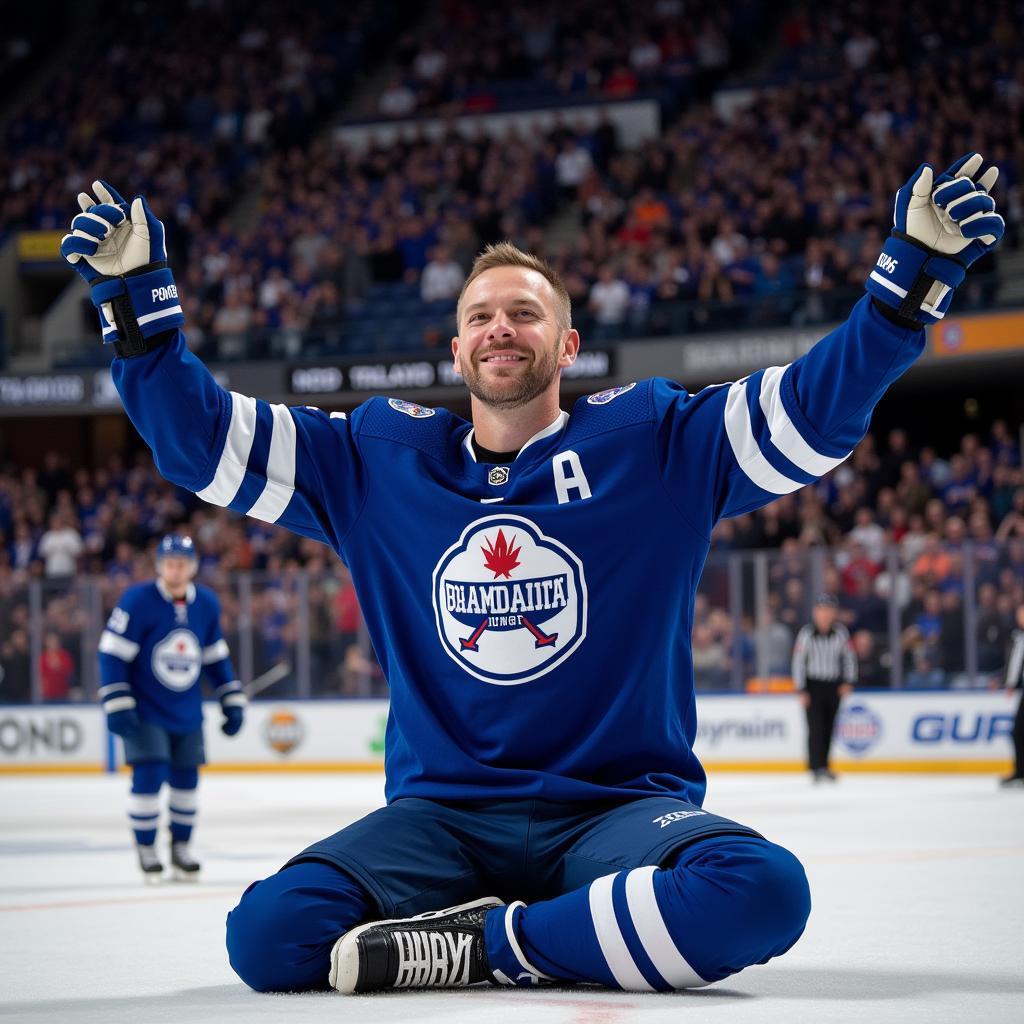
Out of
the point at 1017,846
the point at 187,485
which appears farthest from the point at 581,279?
the point at 187,485

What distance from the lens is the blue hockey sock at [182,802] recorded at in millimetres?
8055

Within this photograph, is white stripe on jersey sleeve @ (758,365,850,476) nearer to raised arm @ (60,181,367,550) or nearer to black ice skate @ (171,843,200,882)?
raised arm @ (60,181,367,550)

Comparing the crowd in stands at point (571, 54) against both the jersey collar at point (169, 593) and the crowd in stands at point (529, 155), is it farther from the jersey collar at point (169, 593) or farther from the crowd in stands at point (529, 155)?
the jersey collar at point (169, 593)

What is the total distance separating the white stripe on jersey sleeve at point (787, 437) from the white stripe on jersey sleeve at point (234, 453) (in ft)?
4.03

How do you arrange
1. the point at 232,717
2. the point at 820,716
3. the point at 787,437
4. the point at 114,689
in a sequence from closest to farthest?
the point at 787,437, the point at 114,689, the point at 232,717, the point at 820,716

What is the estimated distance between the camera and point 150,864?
773cm

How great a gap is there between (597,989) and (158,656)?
16.3ft

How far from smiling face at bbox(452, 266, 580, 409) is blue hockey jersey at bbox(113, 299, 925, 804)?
16 centimetres

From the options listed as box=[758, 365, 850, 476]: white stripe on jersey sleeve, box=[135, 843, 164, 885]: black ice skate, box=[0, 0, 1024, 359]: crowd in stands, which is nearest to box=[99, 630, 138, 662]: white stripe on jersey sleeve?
box=[135, 843, 164, 885]: black ice skate

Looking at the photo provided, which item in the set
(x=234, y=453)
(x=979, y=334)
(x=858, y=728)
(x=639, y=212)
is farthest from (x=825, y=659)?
(x=234, y=453)

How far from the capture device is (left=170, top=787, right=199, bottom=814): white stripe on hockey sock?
817cm

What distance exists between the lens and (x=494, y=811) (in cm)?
402

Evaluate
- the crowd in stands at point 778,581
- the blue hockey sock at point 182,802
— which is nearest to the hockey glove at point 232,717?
the blue hockey sock at point 182,802

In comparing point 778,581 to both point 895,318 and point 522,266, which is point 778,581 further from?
point 895,318
